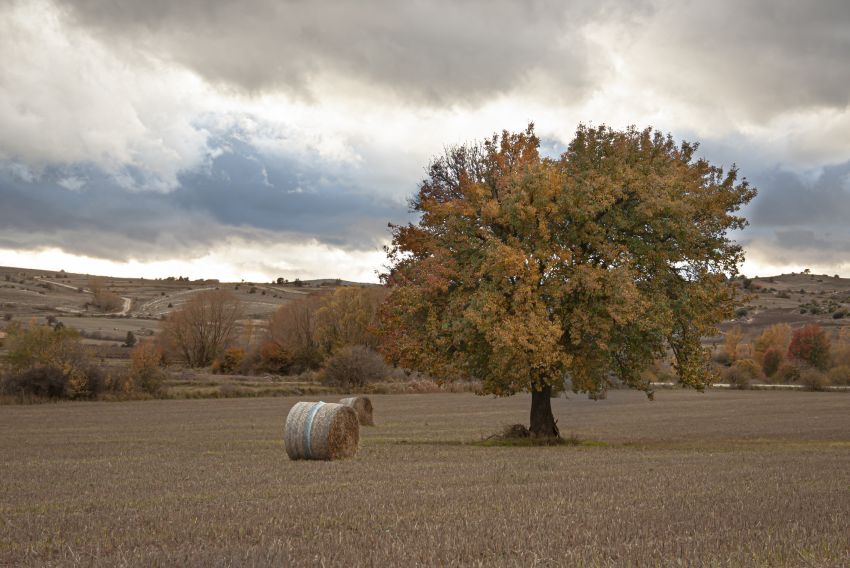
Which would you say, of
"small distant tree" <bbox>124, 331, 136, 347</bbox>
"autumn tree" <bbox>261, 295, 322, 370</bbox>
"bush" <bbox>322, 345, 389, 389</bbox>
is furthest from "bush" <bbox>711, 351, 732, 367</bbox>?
"small distant tree" <bbox>124, 331, 136, 347</bbox>

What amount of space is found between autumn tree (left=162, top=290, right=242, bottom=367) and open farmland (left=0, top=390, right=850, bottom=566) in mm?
72497

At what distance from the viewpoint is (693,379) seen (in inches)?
1114

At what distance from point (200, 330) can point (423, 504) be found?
9347 centimetres

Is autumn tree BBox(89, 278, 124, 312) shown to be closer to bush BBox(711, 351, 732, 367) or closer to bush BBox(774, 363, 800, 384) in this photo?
bush BBox(711, 351, 732, 367)

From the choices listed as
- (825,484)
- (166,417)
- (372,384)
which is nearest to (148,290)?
(372,384)

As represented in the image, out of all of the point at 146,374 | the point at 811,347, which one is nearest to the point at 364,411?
the point at 146,374

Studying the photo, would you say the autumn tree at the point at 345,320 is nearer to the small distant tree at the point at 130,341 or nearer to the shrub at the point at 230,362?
the shrub at the point at 230,362

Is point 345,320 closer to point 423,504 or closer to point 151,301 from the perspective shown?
point 151,301

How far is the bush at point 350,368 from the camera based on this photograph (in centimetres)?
7375

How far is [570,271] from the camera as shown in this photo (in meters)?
27.3

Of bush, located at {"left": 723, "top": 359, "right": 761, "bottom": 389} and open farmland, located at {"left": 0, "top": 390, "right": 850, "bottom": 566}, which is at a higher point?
bush, located at {"left": 723, "top": 359, "right": 761, "bottom": 389}

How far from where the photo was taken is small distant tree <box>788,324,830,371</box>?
335 ft

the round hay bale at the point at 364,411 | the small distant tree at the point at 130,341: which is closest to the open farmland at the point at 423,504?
the round hay bale at the point at 364,411

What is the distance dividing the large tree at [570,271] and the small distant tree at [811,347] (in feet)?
268
